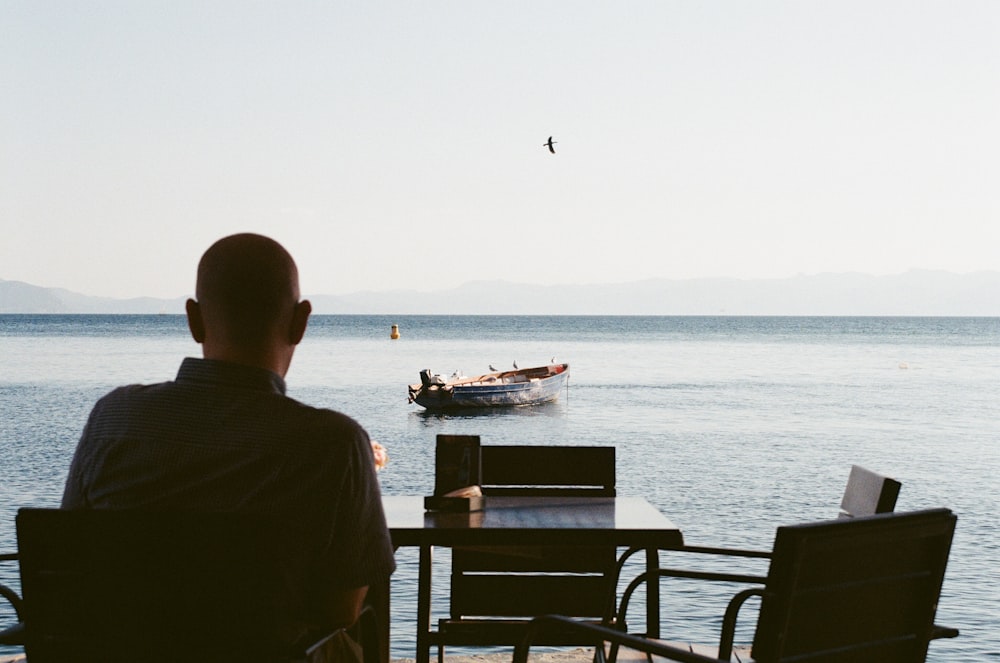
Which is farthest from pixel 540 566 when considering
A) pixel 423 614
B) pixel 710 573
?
pixel 710 573

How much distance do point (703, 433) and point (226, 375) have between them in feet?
78.8

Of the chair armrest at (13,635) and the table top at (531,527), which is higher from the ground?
the table top at (531,527)

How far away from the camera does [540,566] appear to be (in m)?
3.95

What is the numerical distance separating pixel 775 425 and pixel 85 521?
87.6 feet

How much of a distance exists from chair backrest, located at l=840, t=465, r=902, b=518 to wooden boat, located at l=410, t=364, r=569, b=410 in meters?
30.0

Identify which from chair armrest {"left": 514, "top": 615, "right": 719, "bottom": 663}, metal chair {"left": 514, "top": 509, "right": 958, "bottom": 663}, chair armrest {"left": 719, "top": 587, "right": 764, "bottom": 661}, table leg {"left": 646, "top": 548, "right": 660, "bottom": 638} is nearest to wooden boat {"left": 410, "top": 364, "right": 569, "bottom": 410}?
table leg {"left": 646, "top": 548, "right": 660, "bottom": 638}

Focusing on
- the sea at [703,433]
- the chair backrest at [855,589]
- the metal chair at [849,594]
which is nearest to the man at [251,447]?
the metal chair at [849,594]

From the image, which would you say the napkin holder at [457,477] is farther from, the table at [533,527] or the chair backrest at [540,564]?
the chair backrest at [540,564]

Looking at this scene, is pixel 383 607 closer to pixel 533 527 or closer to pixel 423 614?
pixel 533 527

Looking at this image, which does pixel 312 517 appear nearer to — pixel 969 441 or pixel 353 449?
pixel 353 449

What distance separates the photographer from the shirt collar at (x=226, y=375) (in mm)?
1953

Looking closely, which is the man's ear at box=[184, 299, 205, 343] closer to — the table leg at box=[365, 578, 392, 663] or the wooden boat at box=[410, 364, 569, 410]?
the table leg at box=[365, 578, 392, 663]

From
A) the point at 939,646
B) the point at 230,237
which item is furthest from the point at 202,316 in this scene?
the point at 939,646

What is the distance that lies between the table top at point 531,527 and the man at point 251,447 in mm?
1014
